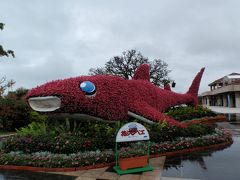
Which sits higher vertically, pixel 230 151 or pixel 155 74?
pixel 155 74

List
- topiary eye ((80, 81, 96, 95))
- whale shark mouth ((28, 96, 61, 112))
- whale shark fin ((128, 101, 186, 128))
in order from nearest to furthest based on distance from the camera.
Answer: whale shark mouth ((28, 96, 61, 112))
topiary eye ((80, 81, 96, 95))
whale shark fin ((128, 101, 186, 128))

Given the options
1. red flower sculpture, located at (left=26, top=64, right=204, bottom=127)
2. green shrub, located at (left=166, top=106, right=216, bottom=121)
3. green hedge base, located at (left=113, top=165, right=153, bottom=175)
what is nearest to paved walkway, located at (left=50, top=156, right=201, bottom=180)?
green hedge base, located at (left=113, top=165, right=153, bottom=175)

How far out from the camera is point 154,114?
36.3 ft

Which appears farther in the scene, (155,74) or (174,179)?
(155,74)

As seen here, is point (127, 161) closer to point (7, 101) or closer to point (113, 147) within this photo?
point (113, 147)

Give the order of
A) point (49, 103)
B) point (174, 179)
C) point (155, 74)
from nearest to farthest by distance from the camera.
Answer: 1. point (174, 179)
2. point (49, 103)
3. point (155, 74)

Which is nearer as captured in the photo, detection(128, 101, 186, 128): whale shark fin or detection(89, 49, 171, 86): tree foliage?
detection(128, 101, 186, 128): whale shark fin

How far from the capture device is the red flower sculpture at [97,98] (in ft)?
29.3

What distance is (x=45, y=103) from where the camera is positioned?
903cm

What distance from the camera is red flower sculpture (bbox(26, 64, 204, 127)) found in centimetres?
895

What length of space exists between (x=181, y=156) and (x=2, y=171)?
594 centimetres

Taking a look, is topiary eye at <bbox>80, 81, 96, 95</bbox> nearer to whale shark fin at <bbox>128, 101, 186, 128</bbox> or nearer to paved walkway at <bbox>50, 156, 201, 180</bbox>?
whale shark fin at <bbox>128, 101, 186, 128</bbox>

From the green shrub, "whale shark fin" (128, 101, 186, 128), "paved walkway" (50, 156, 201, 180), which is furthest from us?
the green shrub

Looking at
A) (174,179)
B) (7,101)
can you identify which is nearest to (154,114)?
(174,179)
